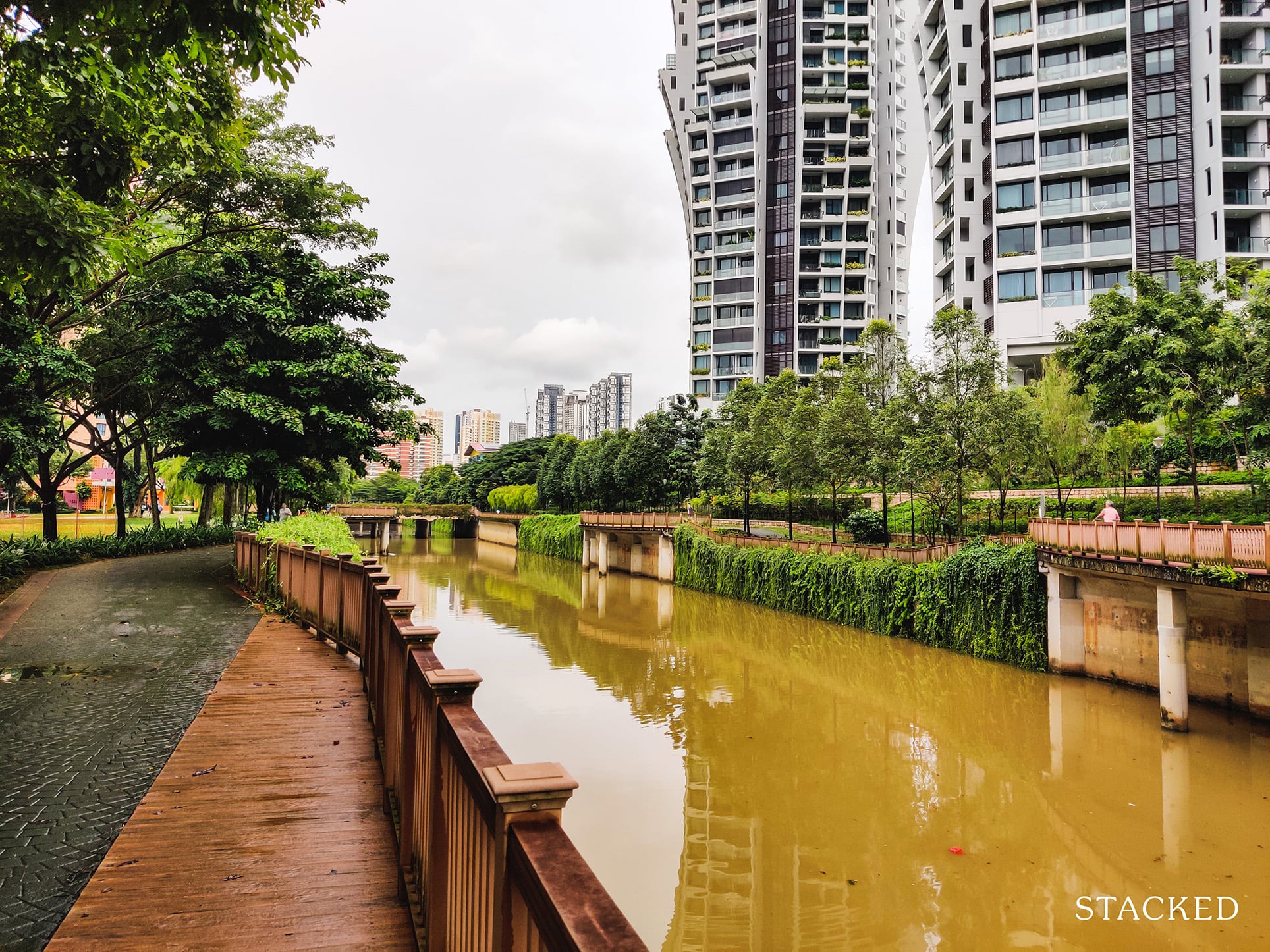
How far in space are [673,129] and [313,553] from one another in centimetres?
7583

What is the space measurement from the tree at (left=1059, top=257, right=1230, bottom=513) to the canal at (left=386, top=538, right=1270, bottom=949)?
316 inches

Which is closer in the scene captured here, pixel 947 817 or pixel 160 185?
pixel 947 817

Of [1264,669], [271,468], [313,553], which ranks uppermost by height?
[271,468]

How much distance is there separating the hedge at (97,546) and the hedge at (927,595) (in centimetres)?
2103

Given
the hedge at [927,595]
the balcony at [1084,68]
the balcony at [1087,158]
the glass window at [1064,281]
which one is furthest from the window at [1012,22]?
the hedge at [927,595]

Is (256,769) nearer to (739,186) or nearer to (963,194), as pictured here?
(963,194)

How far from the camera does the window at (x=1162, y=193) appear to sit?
123ft

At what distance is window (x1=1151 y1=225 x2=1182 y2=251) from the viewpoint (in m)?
37.2

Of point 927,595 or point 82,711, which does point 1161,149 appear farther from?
point 82,711

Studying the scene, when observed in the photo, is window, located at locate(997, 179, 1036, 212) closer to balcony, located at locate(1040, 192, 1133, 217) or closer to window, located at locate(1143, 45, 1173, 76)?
balcony, located at locate(1040, 192, 1133, 217)

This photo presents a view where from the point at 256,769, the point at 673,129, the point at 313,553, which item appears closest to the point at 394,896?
the point at 256,769

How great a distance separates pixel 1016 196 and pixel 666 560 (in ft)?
86.1

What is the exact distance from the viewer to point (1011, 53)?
41000 millimetres

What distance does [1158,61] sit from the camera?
38125mm
